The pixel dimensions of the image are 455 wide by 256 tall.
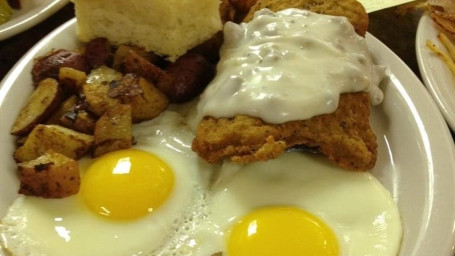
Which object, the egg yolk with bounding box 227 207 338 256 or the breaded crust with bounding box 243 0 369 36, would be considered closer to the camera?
the egg yolk with bounding box 227 207 338 256

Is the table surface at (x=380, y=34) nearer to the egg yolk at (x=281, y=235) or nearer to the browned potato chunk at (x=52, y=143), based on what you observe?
the browned potato chunk at (x=52, y=143)

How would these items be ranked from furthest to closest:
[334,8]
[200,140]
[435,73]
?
[435,73] → [334,8] → [200,140]

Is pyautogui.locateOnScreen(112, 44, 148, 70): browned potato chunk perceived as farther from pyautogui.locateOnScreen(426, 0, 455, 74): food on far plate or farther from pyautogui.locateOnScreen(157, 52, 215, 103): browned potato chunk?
pyautogui.locateOnScreen(426, 0, 455, 74): food on far plate

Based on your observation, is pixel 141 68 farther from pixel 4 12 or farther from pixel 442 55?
pixel 442 55

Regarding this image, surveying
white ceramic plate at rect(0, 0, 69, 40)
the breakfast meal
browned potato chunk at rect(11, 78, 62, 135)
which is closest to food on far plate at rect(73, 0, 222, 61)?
the breakfast meal

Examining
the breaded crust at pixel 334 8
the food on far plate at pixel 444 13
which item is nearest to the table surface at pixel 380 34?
the food on far plate at pixel 444 13

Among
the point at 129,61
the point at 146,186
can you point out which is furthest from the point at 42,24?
the point at 146,186

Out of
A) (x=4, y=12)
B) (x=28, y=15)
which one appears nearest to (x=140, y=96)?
(x=28, y=15)
